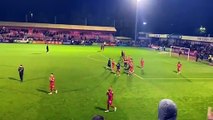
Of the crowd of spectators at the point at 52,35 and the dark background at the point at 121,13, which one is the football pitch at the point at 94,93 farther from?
the dark background at the point at 121,13

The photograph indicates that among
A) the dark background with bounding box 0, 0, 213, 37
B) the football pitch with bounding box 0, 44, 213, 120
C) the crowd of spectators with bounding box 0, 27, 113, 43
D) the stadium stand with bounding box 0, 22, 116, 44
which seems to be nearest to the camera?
the football pitch with bounding box 0, 44, 213, 120

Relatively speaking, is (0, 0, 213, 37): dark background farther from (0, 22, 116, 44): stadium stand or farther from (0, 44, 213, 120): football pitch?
(0, 44, 213, 120): football pitch

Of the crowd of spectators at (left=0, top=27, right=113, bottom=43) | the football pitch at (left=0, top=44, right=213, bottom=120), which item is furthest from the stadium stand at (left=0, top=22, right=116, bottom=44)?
the football pitch at (left=0, top=44, right=213, bottom=120)

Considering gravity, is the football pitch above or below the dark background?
below

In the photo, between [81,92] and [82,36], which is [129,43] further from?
[81,92]

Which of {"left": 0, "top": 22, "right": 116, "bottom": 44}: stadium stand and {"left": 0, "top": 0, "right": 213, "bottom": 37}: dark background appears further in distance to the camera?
{"left": 0, "top": 0, "right": 213, "bottom": 37}: dark background

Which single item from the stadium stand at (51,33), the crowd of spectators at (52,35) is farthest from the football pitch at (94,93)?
the crowd of spectators at (52,35)

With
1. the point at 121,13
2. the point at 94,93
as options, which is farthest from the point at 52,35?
the point at 94,93

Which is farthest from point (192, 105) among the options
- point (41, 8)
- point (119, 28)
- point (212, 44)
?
point (41, 8)

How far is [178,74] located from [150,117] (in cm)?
1983

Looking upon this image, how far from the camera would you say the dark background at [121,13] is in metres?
115

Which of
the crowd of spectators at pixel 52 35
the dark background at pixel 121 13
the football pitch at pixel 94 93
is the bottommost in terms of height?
the football pitch at pixel 94 93

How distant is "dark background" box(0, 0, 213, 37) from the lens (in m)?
115

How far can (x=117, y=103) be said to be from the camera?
2192cm
